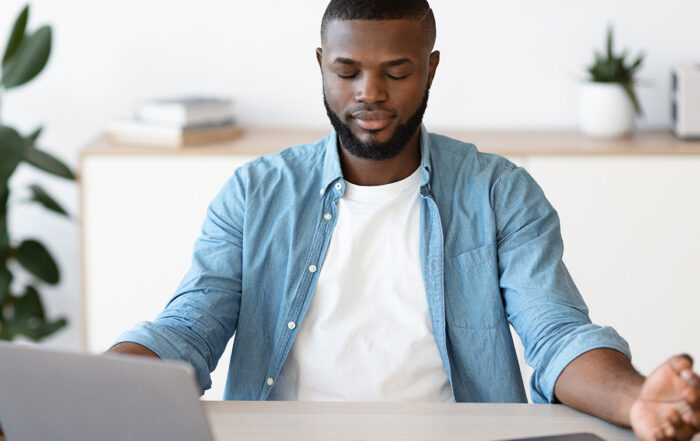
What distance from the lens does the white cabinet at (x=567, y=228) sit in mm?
2588

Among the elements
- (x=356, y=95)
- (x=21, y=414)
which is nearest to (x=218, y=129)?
(x=356, y=95)

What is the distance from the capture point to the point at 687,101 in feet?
A: 8.73

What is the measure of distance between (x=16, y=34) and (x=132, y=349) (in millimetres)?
1591

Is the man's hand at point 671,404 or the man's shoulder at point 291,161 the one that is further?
the man's shoulder at point 291,161

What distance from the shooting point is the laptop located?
0.95 meters

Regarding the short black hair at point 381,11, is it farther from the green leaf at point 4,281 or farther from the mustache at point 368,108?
the green leaf at point 4,281

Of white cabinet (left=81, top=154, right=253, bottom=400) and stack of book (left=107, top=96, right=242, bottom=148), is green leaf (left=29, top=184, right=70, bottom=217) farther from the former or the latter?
stack of book (left=107, top=96, right=242, bottom=148)

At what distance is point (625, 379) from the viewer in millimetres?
1227

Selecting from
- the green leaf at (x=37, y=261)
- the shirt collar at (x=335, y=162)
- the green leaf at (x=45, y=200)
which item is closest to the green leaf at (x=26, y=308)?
the green leaf at (x=37, y=261)

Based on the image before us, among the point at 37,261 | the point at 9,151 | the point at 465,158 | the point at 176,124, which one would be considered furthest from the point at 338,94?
the point at 37,261

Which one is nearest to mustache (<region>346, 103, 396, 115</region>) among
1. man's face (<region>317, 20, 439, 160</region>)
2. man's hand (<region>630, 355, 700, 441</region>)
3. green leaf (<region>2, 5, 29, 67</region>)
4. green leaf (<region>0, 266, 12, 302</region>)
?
man's face (<region>317, 20, 439, 160</region>)

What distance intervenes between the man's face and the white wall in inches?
54.1

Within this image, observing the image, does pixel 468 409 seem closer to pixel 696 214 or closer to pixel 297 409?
pixel 297 409

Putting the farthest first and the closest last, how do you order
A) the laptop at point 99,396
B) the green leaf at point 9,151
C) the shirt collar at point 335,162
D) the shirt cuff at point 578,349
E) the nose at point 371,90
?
the green leaf at point 9,151
the shirt collar at point 335,162
the nose at point 371,90
the shirt cuff at point 578,349
the laptop at point 99,396
